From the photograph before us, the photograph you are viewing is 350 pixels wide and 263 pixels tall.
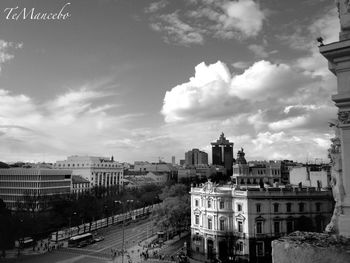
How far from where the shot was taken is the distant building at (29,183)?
10300 cm

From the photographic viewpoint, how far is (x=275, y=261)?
6.26 metres

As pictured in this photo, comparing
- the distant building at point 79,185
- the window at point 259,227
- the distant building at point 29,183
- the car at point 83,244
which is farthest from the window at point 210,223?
the distant building at point 79,185

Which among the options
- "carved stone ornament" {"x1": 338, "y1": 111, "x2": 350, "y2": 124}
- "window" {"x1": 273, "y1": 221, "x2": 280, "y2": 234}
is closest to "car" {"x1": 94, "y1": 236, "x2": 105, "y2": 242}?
"window" {"x1": 273, "y1": 221, "x2": 280, "y2": 234}

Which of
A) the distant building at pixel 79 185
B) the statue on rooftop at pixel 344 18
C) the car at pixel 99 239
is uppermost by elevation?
the statue on rooftop at pixel 344 18

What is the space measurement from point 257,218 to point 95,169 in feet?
345

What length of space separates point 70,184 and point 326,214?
277 ft

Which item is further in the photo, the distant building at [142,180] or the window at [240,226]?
the distant building at [142,180]

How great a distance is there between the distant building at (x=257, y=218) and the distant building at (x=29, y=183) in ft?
193

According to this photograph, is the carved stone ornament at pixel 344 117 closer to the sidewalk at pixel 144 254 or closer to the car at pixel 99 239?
the sidewalk at pixel 144 254

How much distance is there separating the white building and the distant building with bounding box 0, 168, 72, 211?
29511mm

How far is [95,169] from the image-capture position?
146m

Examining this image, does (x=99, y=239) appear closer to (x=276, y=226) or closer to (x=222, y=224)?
(x=222, y=224)

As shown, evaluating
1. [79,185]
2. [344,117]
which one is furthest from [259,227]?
[79,185]

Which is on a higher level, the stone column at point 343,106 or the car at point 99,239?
the stone column at point 343,106
